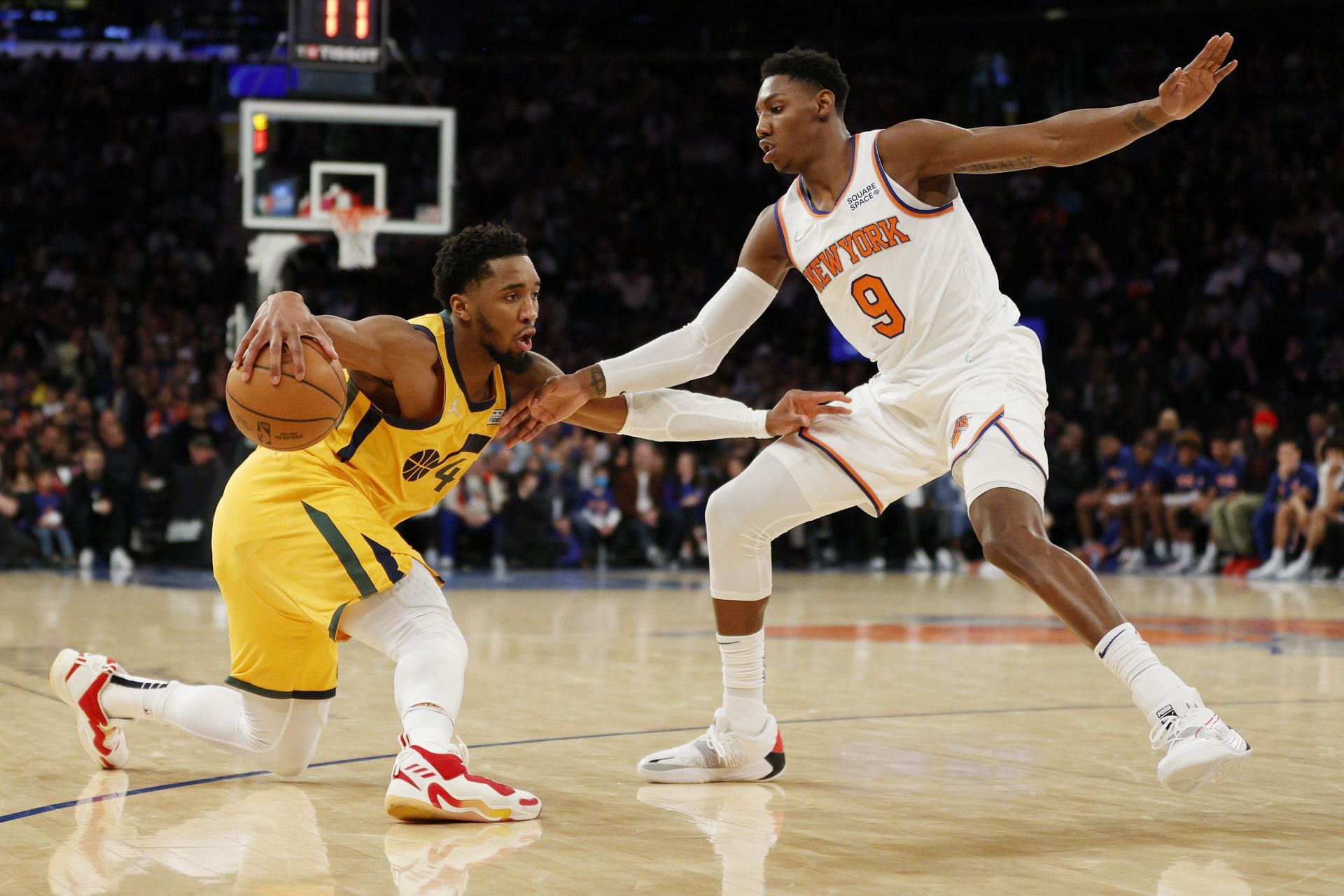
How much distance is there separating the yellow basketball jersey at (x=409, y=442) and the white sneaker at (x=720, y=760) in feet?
3.51

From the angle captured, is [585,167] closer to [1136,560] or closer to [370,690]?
[1136,560]

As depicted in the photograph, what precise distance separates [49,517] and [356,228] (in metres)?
4.30

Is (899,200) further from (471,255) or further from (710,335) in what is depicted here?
Result: (471,255)

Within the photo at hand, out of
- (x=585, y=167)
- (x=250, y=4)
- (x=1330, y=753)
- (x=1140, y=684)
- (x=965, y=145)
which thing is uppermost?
(x=250, y=4)

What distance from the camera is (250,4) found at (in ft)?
73.1

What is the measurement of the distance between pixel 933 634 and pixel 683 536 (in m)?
6.43

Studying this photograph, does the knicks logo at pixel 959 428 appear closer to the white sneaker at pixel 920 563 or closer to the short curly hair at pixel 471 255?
the short curly hair at pixel 471 255

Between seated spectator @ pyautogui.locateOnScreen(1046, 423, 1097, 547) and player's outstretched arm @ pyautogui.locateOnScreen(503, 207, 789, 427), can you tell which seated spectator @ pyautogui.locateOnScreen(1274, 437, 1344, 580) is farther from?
player's outstretched arm @ pyautogui.locateOnScreen(503, 207, 789, 427)

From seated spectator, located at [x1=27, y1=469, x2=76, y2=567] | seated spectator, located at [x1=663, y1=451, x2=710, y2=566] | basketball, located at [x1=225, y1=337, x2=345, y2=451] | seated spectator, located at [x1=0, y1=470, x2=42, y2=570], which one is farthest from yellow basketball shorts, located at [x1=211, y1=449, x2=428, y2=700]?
seated spectator, located at [x1=663, y1=451, x2=710, y2=566]

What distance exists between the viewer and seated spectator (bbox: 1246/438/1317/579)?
1381 centimetres

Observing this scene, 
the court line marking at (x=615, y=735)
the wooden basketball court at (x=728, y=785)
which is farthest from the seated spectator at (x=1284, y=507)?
the court line marking at (x=615, y=735)

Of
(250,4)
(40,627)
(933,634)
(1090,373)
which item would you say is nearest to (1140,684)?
(933,634)

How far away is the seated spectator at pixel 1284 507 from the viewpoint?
45.3 ft

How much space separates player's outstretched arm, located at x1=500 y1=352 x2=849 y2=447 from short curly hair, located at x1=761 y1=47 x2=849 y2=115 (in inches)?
38.8
